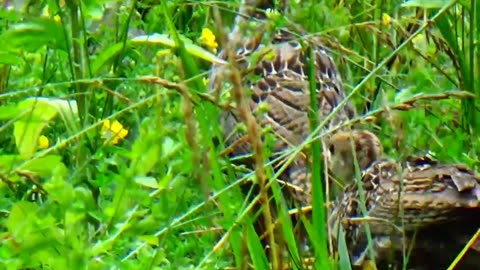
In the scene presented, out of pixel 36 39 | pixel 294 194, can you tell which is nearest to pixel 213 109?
pixel 36 39

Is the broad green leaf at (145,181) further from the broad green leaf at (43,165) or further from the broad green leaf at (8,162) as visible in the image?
the broad green leaf at (8,162)

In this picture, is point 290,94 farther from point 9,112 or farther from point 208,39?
point 9,112

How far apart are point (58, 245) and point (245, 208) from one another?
25.8 inches

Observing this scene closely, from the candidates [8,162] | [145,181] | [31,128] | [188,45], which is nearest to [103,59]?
[188,45]

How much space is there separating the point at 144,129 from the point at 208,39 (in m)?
2.84

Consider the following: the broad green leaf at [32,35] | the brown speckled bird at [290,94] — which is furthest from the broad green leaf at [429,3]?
the brown speckled bird at [290,94]

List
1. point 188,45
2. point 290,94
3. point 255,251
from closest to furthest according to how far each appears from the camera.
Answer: point 255,251 < point 188,45 < point 290,94

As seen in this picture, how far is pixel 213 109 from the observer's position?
2893 millimetres

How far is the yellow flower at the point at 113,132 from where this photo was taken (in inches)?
135

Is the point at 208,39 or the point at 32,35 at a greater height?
the point at 32,35

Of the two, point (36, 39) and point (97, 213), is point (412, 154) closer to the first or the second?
point (36, 39)

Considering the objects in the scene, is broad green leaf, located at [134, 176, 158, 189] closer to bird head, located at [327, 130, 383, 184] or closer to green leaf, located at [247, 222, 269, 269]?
green leaf, located at [247, 222, 269, 269]

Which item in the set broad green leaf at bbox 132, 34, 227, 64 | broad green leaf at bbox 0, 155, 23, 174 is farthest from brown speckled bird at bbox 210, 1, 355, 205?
broad green leaf at bbox 0, 155, 23, 174

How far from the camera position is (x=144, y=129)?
7.45 feet
